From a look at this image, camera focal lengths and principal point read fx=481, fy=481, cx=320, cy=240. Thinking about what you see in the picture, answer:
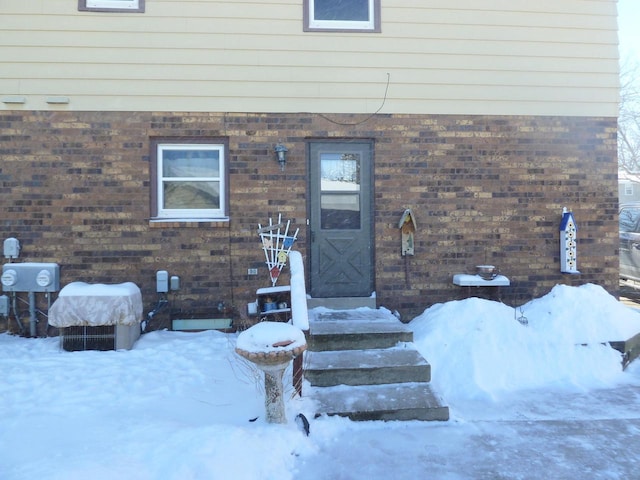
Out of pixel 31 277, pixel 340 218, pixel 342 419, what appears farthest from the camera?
pixel 340 218

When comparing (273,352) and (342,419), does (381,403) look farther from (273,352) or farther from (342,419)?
(273,352)

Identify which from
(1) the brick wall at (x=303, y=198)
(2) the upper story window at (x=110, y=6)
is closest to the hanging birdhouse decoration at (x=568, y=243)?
(1) the brick wall at (x=303, y=198)

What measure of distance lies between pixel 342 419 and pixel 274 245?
2.81 m

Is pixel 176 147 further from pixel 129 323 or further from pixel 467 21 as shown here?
pixel 467 21

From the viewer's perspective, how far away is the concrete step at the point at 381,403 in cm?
401

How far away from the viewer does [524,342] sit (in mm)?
5277

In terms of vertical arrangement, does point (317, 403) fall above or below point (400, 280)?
below

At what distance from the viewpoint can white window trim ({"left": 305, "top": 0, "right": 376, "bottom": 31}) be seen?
6.39 meters

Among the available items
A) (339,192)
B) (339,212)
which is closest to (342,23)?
(339,192)

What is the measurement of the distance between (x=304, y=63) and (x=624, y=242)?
729 cm

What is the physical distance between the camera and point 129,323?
5.49m

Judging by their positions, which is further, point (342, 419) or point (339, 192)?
point (339, 192)

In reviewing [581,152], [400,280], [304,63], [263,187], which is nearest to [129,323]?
[263,187]

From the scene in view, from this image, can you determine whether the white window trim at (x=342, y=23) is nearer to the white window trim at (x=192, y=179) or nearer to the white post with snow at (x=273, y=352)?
the white window trim at (x=192, y=179)
